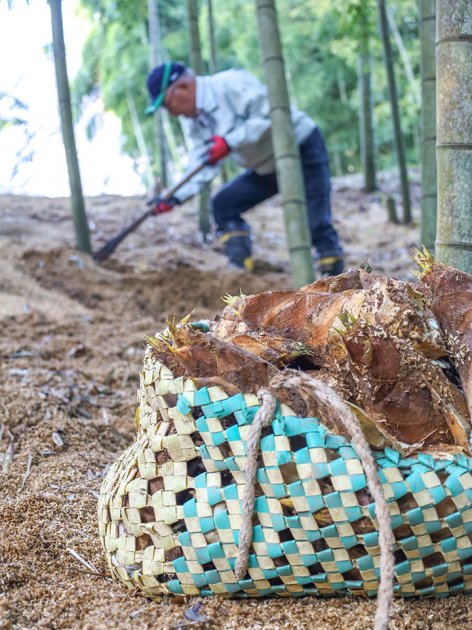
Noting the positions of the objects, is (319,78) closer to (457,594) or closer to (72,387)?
(72,387)

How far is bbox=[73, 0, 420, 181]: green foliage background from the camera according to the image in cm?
1914

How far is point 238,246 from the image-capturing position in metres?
5.89

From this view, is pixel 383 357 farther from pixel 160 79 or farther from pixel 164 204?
pixel 164 204

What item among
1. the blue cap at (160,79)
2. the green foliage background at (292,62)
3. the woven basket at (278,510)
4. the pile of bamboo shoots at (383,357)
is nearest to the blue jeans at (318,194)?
the blue cap at (160,79)

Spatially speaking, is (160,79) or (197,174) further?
(197,174)

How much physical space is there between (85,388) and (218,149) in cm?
274

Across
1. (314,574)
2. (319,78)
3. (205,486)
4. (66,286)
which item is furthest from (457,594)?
(319,78)

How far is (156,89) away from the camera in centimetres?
502

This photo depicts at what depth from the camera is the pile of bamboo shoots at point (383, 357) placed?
→ 4.25ft

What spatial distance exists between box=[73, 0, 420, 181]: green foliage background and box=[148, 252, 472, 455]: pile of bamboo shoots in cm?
1710

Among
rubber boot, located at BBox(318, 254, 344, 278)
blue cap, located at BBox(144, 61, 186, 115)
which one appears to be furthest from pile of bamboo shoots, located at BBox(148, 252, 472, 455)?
blue cap, located at BBox(144, 61, 186, 115)

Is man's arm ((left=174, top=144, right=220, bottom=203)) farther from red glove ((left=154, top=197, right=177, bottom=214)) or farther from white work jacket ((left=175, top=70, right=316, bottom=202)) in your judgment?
white work jacket ((left=175, top=70, right=316, bottom=202))

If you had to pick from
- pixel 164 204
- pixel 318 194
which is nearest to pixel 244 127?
pixel 318 194

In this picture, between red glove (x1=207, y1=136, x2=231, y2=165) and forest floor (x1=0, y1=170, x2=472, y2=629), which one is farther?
red glove (x1=207, y1=136, x2=231, y2=165)
